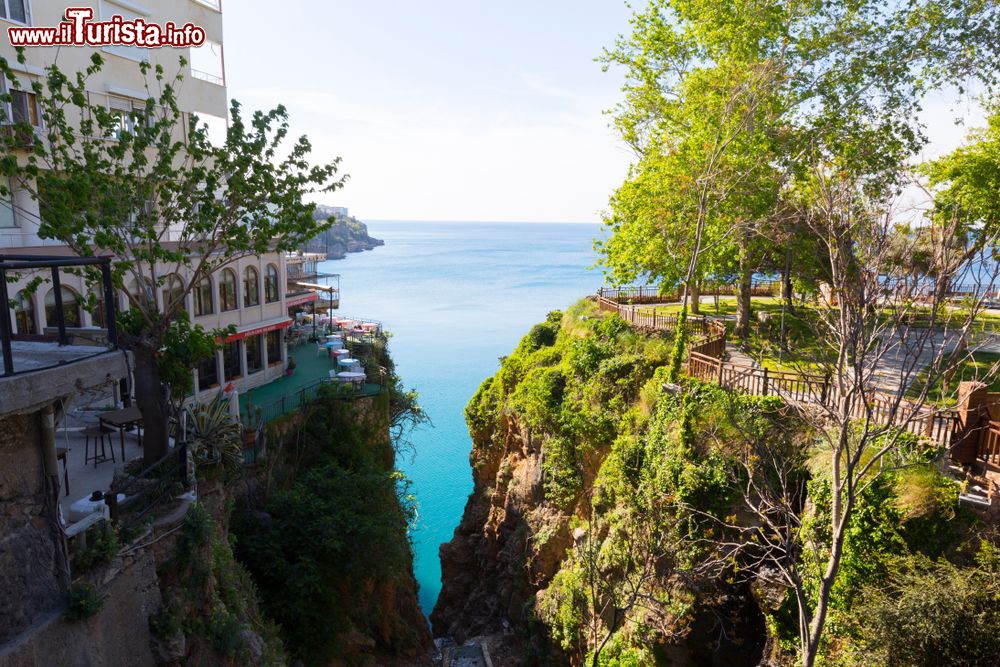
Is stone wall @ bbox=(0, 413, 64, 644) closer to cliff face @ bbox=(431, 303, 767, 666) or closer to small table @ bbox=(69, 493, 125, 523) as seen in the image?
small table @ bbox=(69, 493, 125, 523)

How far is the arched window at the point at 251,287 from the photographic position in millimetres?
23406

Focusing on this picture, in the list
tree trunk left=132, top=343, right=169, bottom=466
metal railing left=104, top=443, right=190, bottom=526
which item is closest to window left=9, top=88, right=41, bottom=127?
tree trunk left=132, top=343, right=169, bottom=466

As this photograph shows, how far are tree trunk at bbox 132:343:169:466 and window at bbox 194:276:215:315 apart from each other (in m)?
11.1

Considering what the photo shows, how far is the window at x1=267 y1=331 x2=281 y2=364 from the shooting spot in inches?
997

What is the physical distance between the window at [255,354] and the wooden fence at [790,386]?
1424 centimetres

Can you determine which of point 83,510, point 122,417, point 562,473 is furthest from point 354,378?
point 83,510

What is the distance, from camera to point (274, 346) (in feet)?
84.0

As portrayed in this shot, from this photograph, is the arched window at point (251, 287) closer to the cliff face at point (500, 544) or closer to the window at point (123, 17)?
the window at point (123, 17)

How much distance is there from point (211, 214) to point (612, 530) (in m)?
12.5

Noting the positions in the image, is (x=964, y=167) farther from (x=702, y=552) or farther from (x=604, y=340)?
(x=702, y=552)

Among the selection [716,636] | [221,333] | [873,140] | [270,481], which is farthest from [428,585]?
[873,140]

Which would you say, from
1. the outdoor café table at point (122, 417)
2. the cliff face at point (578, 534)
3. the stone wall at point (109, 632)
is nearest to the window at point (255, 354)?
the cliff face at point (578, 534)

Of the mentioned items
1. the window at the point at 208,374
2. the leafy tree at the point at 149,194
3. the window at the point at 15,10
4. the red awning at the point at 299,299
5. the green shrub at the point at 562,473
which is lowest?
the green shrub at the point at 562,473

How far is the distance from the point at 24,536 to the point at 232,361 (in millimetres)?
16156
